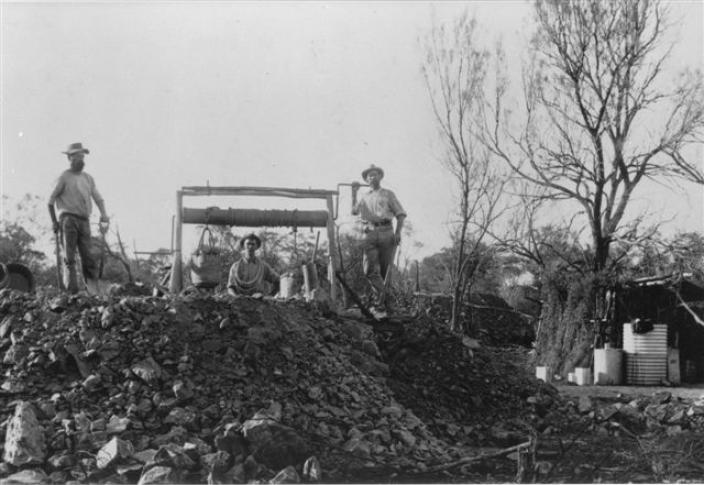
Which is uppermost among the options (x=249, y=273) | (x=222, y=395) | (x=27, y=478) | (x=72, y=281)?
(x=249, y=273)

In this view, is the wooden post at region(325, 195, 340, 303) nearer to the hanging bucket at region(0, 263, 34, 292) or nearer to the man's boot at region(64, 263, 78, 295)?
the man's boot at region(64, 263, 78, 295)

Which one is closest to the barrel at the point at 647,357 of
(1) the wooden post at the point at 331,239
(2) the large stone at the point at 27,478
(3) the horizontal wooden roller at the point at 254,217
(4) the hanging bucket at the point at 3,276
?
(1) the wooden post at the point at 331,239

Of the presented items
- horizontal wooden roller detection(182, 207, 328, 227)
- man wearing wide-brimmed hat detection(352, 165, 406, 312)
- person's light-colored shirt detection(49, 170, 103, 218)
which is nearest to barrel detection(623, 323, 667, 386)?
man wearing wide-brimmed hat detection(352, 165, 406, 312)

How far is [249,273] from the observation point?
1018cm

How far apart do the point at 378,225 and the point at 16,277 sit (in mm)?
4638

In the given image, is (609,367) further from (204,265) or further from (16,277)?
(16,277)

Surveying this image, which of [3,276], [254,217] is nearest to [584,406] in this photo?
[254,217]

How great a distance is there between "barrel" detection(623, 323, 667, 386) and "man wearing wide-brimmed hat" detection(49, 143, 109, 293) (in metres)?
9.19

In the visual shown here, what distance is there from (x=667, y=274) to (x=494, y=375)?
640 centimetres

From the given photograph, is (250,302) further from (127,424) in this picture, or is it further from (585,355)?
(585,355)

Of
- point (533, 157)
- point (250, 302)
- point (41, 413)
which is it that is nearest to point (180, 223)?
point (250, 302)

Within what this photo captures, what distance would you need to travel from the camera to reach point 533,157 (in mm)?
16938

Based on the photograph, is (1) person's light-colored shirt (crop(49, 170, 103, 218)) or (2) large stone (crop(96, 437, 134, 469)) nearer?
(2) large stone (crop(96, 437, 134, 469))

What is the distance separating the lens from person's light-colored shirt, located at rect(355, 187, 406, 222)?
9.67m
